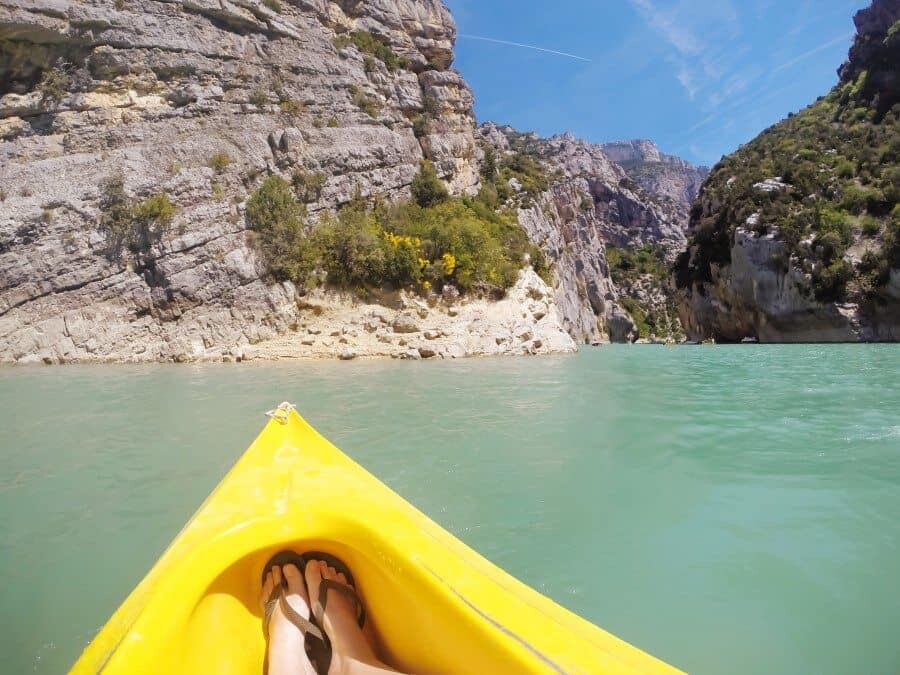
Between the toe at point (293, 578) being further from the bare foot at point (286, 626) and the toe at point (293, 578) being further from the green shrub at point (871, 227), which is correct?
the green shrub at point (871, 227)

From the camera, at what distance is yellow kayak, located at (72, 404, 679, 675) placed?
126cm

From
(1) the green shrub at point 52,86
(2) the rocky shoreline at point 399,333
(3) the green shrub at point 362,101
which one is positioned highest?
(3) the green shrub at point 362,101

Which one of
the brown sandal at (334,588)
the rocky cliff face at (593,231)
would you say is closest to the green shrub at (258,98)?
the rocky cliff face at (593,231)

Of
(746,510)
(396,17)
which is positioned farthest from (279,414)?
(396,17)

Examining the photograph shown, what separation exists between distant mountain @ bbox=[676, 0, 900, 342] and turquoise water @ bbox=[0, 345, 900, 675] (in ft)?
70.4

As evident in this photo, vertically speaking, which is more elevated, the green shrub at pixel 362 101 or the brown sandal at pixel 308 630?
the green shrub at pixel 362 101

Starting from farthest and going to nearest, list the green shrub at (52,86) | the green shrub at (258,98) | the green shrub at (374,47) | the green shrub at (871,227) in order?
the green shrub at (871,227), the green shrub at (374,47), the green shrub at (258,98), the green shrub at (52,86)

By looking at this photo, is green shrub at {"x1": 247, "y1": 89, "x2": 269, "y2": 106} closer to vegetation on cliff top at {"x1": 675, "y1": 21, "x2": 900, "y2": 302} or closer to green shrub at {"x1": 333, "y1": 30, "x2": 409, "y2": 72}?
green shrub at {"x1": 333, "y1": 30, "x2": 409, "y2": 72}

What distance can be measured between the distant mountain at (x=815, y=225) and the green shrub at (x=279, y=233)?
77.8 ft

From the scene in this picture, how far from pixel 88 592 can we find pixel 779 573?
3021 millimetres

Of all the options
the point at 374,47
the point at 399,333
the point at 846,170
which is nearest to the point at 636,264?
the point at 846,170

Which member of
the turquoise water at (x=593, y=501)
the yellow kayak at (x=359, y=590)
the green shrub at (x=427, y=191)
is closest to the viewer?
the yellow kayak at (x=359, y=590)

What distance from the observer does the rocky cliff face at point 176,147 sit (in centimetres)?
1528

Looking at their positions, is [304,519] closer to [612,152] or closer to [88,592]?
[88,592]
